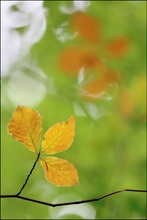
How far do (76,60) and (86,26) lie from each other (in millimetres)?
183

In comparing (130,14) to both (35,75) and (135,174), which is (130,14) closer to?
(35,75)

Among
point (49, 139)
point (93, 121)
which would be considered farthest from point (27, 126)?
point (93, 121)

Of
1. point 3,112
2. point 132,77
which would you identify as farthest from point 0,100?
point 132,77

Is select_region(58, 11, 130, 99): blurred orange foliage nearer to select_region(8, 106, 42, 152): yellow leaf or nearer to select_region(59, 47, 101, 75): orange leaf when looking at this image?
select_region(59, 47, 101, 75): orange leaf

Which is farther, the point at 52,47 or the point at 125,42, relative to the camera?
the point at 52,47

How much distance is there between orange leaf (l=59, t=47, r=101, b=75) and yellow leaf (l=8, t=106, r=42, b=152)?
133 centimetres

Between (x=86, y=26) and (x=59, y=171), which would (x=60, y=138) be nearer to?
(x=59, y=171)

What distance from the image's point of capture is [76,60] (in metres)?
1.80

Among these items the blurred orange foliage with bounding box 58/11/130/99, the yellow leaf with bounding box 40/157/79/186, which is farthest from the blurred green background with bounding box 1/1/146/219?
the yellow leaf with bounding box 40/157/79/186

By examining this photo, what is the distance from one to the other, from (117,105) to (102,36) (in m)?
0.36

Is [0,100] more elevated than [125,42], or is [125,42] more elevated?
[125,42]

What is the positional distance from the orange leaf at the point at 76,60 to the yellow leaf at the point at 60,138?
132 cm

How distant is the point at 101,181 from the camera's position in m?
1.60

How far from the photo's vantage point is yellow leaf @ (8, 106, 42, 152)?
460 millimetres
